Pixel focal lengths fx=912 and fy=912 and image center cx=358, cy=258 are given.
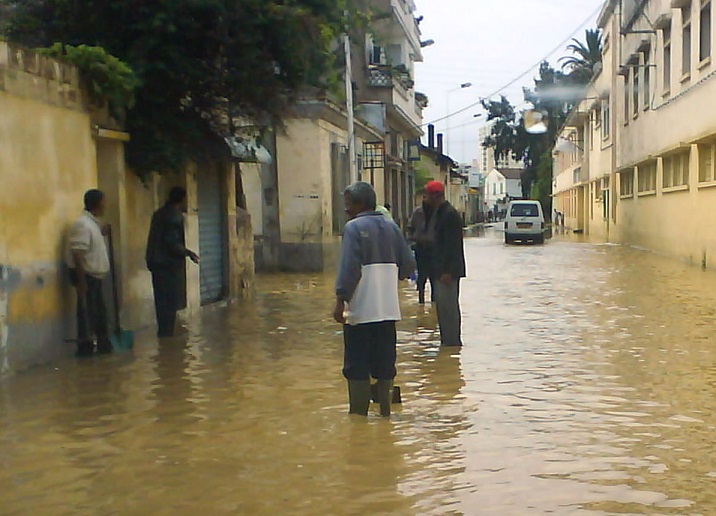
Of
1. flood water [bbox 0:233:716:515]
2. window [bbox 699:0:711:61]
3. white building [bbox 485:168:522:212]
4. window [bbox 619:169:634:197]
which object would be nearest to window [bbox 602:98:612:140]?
window [bbox 619:169:634:197]

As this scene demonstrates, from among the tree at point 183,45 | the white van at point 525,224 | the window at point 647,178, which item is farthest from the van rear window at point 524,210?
the tree at point 183,45

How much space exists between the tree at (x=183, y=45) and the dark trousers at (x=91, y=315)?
2.35m

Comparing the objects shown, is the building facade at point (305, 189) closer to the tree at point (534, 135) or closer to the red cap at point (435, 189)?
the red cap at point (435, 189)

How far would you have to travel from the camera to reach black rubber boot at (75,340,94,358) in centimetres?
960

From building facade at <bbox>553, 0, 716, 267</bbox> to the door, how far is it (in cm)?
1109

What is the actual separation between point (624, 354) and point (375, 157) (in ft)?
75.3

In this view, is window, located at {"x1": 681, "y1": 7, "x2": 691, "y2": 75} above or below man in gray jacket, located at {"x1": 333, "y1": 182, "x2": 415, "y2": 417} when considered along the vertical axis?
above

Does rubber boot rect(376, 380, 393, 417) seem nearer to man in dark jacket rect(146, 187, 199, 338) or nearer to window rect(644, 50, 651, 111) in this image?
man in dark jacket rect(146, 187, 199, 338)

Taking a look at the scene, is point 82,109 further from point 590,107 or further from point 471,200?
point 471,200

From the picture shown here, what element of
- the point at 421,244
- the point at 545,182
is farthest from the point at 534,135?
the point at 421,244

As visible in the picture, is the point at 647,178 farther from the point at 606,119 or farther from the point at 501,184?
the point at 501,184

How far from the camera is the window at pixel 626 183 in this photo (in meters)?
33.8

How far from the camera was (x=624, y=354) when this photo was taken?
31.7ft

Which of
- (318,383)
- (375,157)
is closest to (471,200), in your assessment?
(375,157)
